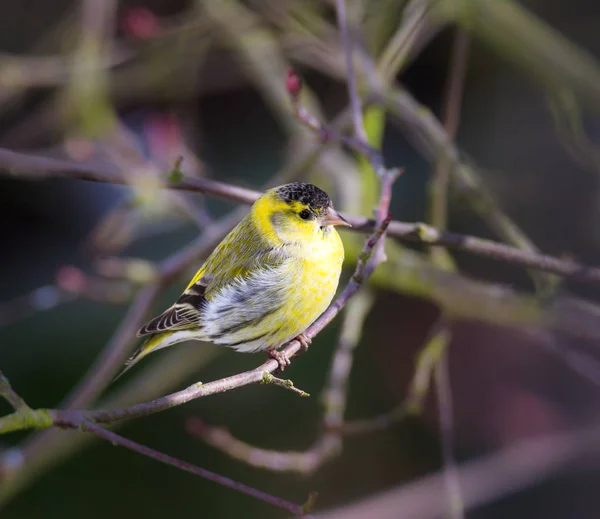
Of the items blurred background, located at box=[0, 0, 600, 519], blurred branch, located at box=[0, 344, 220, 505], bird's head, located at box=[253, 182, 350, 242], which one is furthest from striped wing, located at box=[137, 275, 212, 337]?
blurred branch, located at box=[0, 344, 220, 505]

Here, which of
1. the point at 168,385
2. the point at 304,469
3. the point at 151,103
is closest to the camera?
the point at 304,469

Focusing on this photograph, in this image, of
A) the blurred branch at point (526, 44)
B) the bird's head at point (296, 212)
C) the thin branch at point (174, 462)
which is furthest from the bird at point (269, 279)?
the blurred branch at point (526, 44)

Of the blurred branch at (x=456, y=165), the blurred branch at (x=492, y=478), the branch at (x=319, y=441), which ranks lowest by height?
the branch at (x=319, y=441)

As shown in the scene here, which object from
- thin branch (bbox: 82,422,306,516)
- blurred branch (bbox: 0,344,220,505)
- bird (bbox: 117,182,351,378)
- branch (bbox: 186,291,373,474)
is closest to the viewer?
thin branch (bbox: 82,422,306,516)

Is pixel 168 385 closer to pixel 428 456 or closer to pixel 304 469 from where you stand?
pixel 304 469

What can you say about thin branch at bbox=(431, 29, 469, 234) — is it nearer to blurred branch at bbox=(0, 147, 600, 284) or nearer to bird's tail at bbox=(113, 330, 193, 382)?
blurred branch at bbox=(0, 147, 600, 284)

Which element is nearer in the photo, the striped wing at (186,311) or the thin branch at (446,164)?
the striped wing at (186,311)

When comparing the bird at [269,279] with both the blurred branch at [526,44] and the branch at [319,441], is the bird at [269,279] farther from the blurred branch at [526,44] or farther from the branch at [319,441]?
the blurred branch at [526,44]

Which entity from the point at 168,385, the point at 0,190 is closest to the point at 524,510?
the point at 168,385

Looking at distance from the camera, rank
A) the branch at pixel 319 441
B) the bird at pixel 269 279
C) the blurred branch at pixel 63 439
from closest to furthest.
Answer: the bird at pixel 269 279 → the branch at pixel 319 441 → the blurred branch at pixel 63 439
